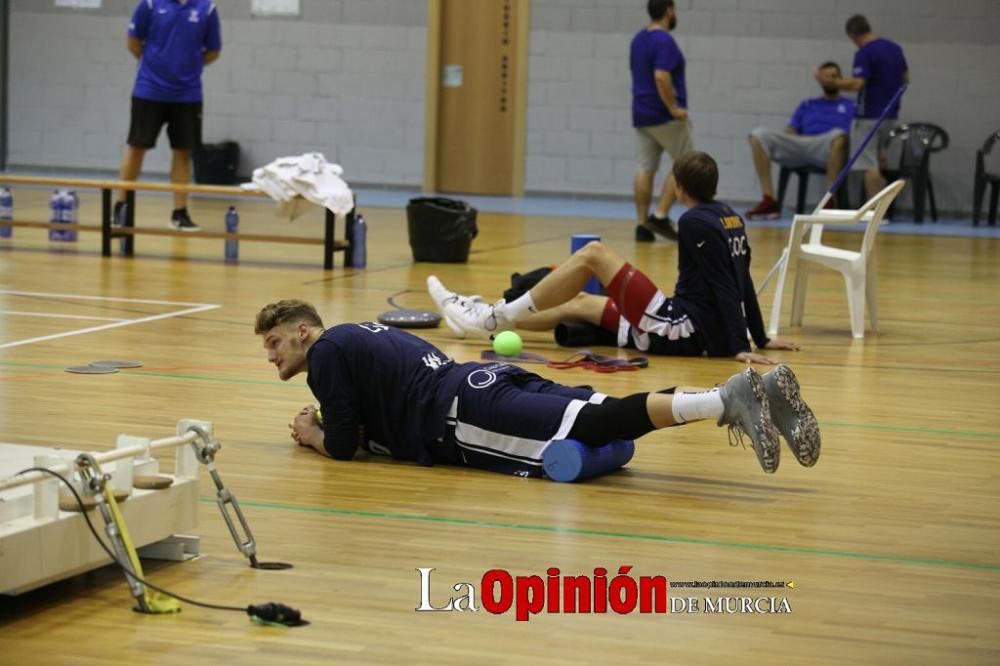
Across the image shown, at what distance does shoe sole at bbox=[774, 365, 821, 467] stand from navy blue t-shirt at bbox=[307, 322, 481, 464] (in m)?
0.96

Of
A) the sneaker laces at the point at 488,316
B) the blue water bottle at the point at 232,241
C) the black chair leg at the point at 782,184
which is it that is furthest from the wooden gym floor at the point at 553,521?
the black chair leg at the point at 782,184

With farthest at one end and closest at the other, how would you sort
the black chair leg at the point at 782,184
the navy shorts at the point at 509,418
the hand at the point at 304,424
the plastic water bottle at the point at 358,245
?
the black chair leg at the point at 782,184 < the plastic water bottle at the point at 358,245 < the hand at the point at 304,424 < the navy shorts at the point at 509,418

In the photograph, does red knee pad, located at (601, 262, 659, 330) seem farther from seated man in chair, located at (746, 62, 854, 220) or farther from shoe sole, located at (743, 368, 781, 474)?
seated man in chair, located at (746, 62, 854, 220)

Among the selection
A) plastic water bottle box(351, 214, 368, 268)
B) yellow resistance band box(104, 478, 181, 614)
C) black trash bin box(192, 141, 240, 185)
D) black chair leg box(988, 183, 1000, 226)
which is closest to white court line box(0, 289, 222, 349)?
plastic water bottle box(351, 214, 368, 268)

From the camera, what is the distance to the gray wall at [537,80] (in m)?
16.0

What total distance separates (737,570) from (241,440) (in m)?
2.01

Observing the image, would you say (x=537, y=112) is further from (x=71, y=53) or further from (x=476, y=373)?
(x=476, y=373)

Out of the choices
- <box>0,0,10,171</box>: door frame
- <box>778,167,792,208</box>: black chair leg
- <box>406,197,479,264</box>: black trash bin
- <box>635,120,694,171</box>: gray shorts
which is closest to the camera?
<box>406,197,479,264</box>: black trash bin

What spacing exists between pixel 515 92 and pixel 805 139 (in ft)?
11.7

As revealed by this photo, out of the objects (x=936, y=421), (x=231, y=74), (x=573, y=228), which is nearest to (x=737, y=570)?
(x=936, y=421)

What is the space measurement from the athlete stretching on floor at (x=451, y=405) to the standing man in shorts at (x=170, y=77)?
7.03 metres

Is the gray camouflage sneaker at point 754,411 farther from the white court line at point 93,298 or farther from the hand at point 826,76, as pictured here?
the hand at point 826,76

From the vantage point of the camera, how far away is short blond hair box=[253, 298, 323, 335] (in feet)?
15.1

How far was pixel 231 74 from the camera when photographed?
17.9 m
